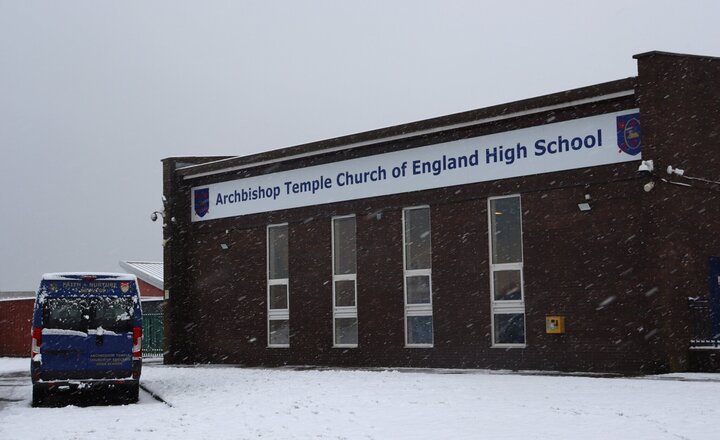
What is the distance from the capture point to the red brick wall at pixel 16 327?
118 ft

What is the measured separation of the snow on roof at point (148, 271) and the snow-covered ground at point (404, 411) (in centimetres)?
2309

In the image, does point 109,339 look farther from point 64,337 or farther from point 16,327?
point 16,327

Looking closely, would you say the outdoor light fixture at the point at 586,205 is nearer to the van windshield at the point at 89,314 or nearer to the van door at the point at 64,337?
the van windshield at the point at 89,314

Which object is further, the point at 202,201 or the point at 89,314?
the point at 202,201

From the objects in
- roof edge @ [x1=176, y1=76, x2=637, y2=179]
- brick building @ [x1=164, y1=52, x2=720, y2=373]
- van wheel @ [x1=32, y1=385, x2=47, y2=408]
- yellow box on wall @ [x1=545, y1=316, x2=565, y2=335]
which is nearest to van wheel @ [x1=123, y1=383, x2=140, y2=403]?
van wheel @ [x1=32, y1=385, x2=47, y2=408]

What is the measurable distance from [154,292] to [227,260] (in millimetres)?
16443

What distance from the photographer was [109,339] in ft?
54.5

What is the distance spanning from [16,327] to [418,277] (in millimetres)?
→ 19323

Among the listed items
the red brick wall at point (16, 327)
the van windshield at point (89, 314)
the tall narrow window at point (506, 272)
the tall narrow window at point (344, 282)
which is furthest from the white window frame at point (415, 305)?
the red brick wall at point (16, 327)

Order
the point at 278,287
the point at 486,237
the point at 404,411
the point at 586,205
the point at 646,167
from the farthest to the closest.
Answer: the point at 278,287 < the point at 486,237 < the point at 586,205 < the point at 646,167 < the point at 404,411

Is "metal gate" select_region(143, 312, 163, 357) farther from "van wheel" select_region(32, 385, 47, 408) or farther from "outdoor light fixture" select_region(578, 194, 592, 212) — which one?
"outdoor light fixture" select_region(578, 194, 592, 212)

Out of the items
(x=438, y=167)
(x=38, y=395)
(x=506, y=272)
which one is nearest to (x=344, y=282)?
(x=438, y=167)

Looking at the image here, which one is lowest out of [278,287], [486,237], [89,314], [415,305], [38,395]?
[38,395]

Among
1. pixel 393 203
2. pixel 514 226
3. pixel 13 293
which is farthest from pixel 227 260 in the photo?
pixel 13 293
